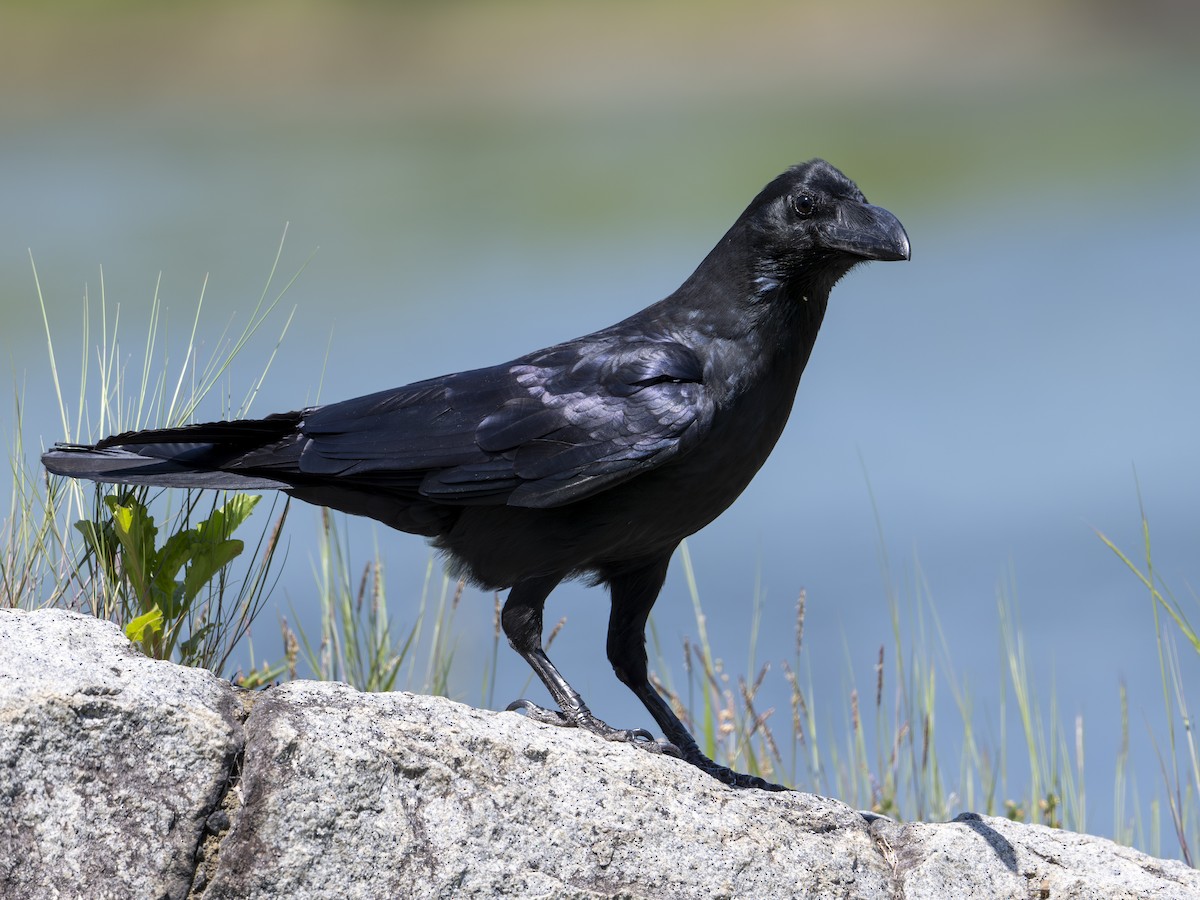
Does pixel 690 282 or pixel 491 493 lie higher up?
pixel 690 282

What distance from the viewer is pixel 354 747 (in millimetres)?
3008

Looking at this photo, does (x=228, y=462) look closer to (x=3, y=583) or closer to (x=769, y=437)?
(x=3, y=583)

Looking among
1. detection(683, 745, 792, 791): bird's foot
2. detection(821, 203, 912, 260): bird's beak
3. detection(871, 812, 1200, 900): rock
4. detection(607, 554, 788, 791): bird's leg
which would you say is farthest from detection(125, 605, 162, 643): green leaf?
detection(821, 203, 912, 260): bird's beak

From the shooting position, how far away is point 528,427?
4.11 meters

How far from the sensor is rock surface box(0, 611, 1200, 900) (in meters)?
2.80

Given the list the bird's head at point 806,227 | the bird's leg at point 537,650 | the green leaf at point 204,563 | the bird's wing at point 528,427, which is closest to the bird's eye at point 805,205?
the bird's head at point 806,227

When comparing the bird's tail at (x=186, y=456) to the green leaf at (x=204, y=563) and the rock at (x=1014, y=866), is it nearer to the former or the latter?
the green leaf at (x=204, y=563)

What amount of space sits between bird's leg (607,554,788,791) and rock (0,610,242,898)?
1627 mm

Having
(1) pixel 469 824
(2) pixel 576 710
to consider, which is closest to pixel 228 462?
(2) pixel 576 710

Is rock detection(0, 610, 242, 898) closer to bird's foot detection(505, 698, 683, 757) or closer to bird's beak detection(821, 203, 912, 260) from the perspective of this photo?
bird's foot detection(505, 698, 683, 757)

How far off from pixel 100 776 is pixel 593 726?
1.46m

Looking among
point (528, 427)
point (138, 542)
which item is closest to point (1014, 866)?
point (528, 427)

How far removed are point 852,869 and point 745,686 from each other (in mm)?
1391

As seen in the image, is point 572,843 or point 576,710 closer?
point 572,843
